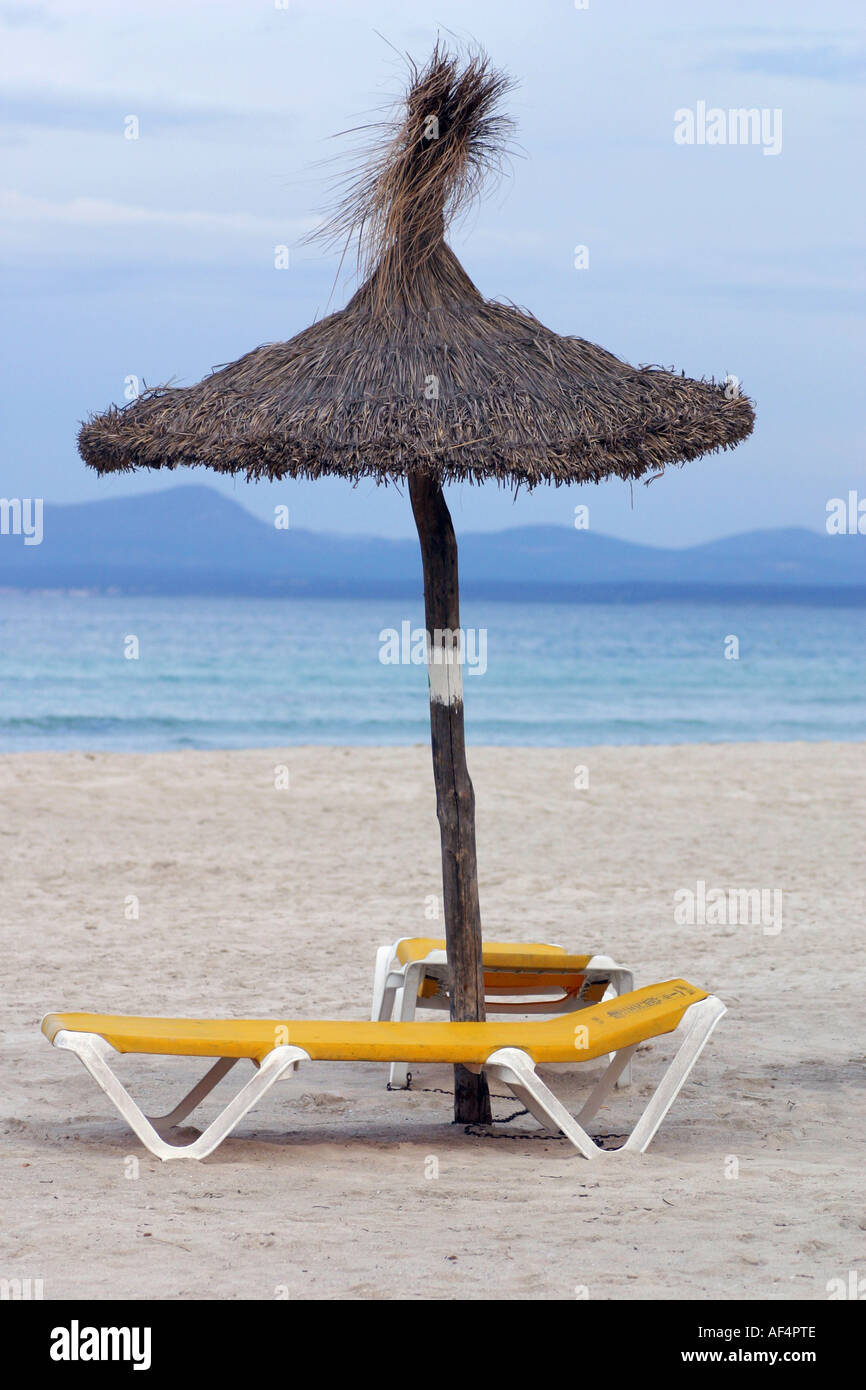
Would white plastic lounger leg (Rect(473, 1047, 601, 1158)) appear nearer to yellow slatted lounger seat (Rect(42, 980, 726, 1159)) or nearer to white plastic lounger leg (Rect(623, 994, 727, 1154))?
yellow slatted lounger seat (Rect(42, 980, 726, 1159))

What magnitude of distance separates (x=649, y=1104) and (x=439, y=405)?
2304 mm

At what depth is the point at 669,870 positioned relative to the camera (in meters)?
9.23

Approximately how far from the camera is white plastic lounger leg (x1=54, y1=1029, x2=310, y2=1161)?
3.80 meters

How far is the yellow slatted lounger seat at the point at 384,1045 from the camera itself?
3855mm

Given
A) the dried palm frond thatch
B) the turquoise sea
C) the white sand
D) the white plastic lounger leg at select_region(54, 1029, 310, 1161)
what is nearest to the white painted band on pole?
the dried palm frond thatch

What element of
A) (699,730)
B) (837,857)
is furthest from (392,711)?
(837,857)

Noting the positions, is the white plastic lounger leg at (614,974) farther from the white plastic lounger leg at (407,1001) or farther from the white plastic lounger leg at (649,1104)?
the white plastic lounger leg at (649,1104)

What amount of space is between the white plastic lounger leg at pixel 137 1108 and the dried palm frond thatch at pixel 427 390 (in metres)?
1.76

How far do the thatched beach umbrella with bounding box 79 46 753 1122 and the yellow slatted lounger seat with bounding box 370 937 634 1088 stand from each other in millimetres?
672

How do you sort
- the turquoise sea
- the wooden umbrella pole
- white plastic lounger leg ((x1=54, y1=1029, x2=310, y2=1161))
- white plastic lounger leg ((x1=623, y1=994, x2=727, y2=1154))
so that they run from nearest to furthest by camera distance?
white plastic lounger leg ((x1=54, y1=1029, x2=310, y2=1161)), white plastic lounger leg ((x1=623, y1=994, x2=727, y2=1154)), the wooden umbrella pole, the turquoise sea

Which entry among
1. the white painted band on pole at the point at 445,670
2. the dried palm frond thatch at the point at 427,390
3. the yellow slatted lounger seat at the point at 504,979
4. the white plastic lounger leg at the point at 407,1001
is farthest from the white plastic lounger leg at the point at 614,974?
the dried palm frond thatch at the point at 427,390

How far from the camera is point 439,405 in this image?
388 cm
